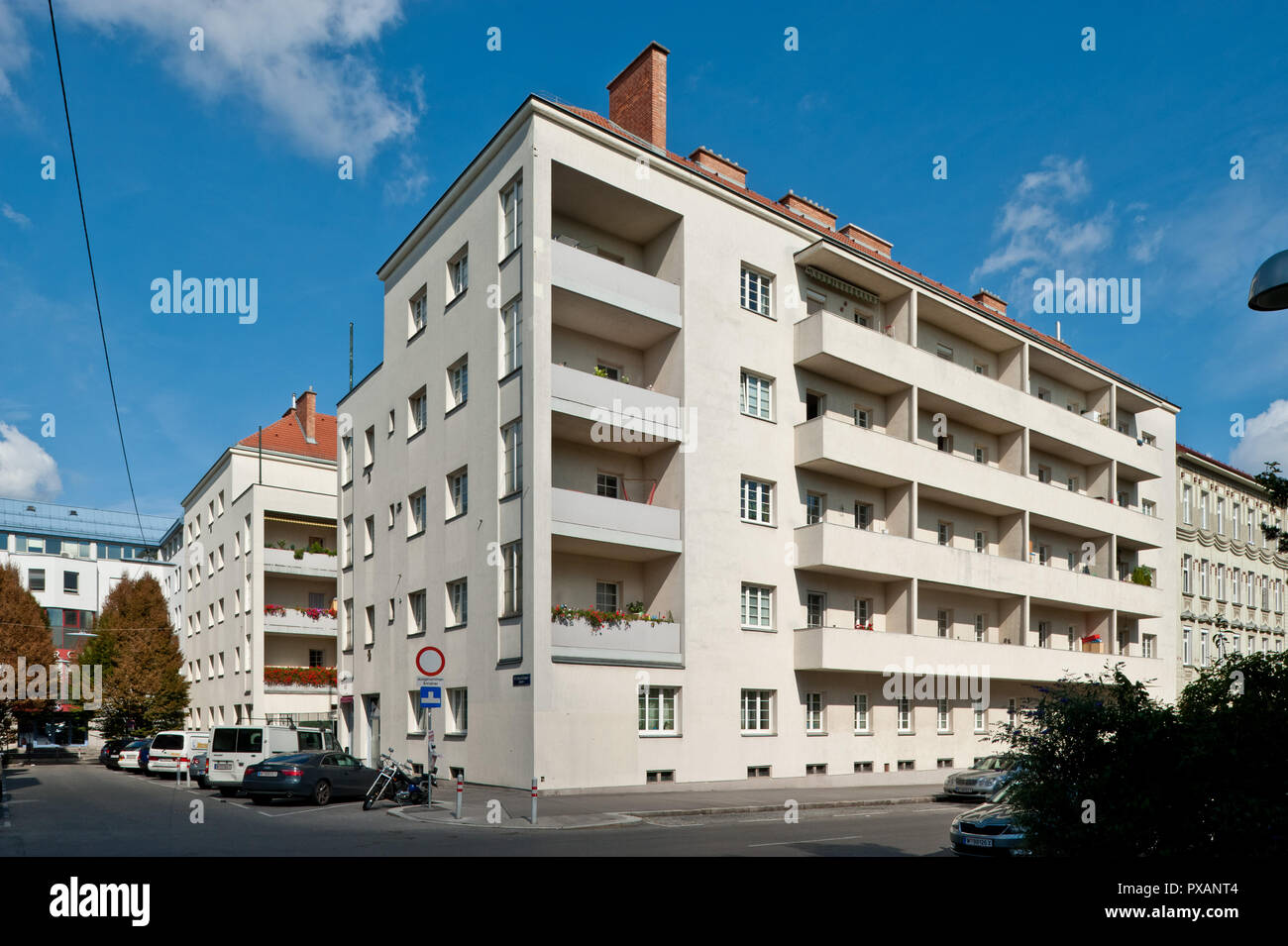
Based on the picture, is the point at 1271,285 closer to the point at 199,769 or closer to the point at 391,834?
the point at 391,834

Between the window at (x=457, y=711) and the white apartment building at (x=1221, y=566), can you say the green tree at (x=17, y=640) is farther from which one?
the white apartment building at (x=1221, y=566)

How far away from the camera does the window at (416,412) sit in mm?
33219

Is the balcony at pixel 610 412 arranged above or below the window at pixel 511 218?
below

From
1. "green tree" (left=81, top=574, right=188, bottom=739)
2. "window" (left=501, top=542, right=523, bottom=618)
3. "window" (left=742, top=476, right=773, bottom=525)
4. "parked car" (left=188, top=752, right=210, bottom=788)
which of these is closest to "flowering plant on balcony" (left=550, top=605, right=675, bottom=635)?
"window" (left=501, top=542, right=523, bottom=618)

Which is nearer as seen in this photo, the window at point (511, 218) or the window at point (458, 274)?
the window at point (511, 218)

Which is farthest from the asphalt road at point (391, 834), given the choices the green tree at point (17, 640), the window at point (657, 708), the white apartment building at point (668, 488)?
the green tree at point (17, 640)

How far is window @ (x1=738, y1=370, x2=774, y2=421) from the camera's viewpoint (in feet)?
96.9

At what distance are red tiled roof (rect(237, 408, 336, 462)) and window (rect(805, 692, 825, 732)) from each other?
3073cm

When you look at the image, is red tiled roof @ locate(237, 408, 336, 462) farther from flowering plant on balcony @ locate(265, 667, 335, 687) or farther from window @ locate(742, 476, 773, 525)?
window @ locate(742, 476, 773, 525)

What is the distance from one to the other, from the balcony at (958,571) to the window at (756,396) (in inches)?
143

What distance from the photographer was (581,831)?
1800 centimetres
